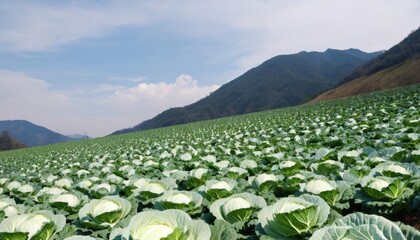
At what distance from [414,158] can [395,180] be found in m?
1.92

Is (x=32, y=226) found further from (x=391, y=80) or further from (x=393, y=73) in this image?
(x=393, y=73)

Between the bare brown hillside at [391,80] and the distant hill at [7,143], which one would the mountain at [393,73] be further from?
the distant hill at [7,143]

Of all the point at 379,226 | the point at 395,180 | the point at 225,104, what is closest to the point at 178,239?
the point at 379,226

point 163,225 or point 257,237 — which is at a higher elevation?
point 163,225

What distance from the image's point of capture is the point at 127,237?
8.18 ft

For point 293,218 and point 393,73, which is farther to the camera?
point 393,73

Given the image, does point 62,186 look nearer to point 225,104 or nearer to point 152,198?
point 152,198

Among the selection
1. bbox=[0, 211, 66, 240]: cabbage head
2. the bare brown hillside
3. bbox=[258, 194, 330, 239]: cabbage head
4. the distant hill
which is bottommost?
bbox=[258, 194, 330, 239]: cabbage head

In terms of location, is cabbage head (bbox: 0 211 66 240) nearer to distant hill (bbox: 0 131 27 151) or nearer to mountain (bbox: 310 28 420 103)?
mountain (bbox: 310 28 420 103)

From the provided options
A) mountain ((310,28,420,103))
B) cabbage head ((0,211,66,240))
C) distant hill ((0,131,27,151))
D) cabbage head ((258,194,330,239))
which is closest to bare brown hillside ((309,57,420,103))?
mountain ((310,28,420,103))

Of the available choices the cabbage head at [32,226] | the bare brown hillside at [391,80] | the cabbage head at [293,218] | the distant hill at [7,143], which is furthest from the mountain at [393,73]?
the distant hill at [7,143]

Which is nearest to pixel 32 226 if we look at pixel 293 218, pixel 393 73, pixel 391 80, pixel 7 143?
pixel 293 218

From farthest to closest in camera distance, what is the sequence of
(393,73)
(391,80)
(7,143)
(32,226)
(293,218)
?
(7,143) < (393,73) < (391,80) < (32,226) < (293,218)

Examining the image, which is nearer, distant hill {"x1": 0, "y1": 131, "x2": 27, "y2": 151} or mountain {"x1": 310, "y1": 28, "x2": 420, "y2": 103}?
mountain {"x1": 310, "y1": 28, "x2": 420, "y2": 103}
